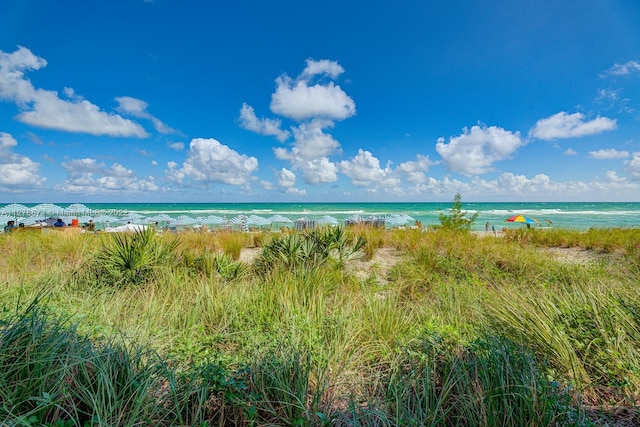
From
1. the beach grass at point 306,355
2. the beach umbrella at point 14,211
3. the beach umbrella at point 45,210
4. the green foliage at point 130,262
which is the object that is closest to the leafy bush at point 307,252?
the beach grass at point 306,355

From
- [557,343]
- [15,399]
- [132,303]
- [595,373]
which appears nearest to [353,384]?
[557,343]

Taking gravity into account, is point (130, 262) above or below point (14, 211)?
below

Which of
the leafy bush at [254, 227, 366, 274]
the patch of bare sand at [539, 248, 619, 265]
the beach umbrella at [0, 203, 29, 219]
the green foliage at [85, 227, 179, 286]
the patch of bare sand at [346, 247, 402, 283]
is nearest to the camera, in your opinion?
the green foliage at [85, 227, 179, 286]

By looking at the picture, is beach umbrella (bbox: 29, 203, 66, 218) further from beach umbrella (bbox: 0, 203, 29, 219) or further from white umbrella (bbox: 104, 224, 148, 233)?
white umbrella (bbox: 104, 224, 148, 233)

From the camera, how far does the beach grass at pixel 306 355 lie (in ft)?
7.17

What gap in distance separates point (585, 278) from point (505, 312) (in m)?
3.29

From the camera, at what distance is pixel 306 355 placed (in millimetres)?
2875

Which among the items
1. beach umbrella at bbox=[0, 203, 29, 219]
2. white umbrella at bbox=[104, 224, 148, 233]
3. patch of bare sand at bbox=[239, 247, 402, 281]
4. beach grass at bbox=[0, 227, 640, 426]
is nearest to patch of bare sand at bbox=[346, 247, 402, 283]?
patch of bare sand at bbox=[239, 247, 402, 281]

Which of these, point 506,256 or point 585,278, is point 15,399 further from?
point 506,256

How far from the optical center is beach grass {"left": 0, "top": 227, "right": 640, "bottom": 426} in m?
2.19

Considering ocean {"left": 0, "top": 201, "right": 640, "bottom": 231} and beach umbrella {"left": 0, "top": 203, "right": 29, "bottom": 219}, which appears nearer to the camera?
beach umbrella {"left": 0, "top": 203, "right": 29, "bottom": 219}

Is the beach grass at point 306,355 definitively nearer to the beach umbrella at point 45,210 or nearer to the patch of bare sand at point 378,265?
the patch of bare sand at point 378,265

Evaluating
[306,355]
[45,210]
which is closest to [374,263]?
[306,355]

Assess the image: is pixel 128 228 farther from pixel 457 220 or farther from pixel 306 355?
pixel 457 220
